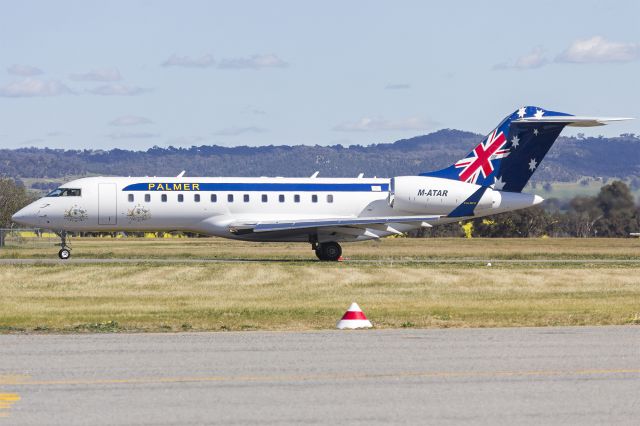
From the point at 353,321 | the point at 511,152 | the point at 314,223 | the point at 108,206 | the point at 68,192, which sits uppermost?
the point at 511,152

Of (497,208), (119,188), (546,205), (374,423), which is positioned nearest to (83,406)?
(374,423)

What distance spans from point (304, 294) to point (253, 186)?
16859mm

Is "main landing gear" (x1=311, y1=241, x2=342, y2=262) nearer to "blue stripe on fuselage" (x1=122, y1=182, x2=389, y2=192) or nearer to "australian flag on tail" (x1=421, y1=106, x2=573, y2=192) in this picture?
"blue stripe on fuselage" (x1=122, y1=182, x2=389, y2=192)

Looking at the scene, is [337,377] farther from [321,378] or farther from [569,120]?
[569,120]

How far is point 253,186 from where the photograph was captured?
45000 millimetres

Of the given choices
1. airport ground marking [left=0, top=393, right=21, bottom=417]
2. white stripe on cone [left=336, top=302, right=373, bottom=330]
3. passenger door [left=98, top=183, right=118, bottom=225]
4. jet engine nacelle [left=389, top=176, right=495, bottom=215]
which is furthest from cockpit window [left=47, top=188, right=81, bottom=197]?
airport ground marking [left=0, top=393, right=21, bottom=417]

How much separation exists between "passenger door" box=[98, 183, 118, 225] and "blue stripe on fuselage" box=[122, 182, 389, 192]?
1.64ft

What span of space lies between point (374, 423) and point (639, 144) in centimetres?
→ 13934

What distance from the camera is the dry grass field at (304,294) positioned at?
21.1 m

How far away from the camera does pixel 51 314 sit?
2253cm

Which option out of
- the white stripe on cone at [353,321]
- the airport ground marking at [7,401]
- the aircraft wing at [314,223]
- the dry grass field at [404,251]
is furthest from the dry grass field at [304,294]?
the airport ground marking at [7,401]

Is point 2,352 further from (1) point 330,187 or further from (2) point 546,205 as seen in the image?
(2) point 546,205

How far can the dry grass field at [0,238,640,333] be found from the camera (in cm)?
2112

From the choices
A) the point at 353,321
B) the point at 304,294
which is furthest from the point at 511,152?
the point at 353,321
